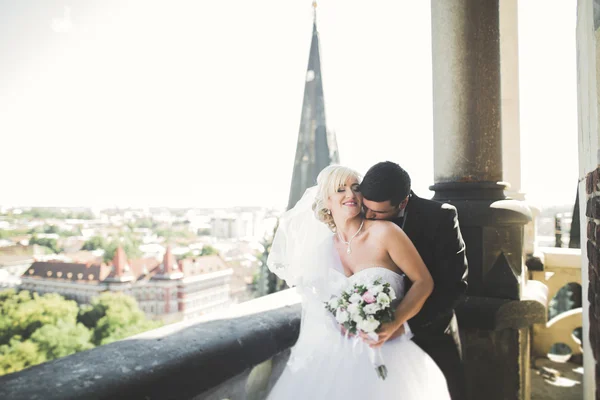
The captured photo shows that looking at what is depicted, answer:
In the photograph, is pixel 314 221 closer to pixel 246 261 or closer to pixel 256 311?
pixel 256 311

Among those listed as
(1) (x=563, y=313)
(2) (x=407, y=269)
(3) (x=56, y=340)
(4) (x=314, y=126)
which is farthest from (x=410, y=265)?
(3) (x=56, y=340)

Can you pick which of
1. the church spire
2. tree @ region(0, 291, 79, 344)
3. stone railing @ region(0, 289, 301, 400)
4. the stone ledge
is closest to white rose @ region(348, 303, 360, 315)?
stone railing @ region(0, 289, 301, 400)

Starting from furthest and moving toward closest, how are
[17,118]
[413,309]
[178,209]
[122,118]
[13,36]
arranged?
[178,209] → [122,118] → [17,118] → [13,36] → [413,309]

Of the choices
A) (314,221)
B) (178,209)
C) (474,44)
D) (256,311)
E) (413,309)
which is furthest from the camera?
(178,209)

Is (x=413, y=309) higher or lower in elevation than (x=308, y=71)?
lower

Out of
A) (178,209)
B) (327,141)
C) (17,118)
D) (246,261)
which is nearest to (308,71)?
(327,141)

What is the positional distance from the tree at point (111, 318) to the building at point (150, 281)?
3638 millimetres

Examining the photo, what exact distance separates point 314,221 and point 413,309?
607 millimetres

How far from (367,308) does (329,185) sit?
507 millimetres

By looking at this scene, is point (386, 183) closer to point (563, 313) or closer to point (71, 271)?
point (563, 313)

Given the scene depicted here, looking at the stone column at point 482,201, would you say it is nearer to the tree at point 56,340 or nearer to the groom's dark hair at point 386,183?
the groom's dark hair at point 386,183

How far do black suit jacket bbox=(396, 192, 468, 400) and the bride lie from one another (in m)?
0.11

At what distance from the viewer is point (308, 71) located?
2953 cm

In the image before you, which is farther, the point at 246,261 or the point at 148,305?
the point at 246,261
